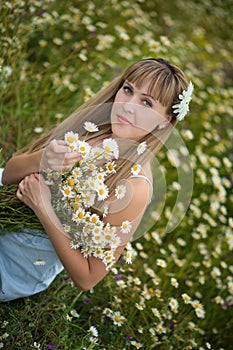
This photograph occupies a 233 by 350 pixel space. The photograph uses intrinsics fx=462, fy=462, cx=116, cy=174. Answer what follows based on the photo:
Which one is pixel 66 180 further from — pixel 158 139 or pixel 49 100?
pixel 49 100

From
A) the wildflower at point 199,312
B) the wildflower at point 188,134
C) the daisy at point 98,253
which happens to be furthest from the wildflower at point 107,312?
the wildflower at point 188,134

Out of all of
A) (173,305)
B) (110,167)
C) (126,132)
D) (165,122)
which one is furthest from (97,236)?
(173,305)

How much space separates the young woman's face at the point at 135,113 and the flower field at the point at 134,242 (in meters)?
0.39

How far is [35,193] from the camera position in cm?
128

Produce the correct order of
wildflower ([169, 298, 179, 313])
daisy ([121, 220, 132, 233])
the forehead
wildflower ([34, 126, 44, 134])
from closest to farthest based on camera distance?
daisy ([121, 220, 132, 233])
the forehead
wildflower ([169, 298, 179, 313])
wildflower ([34, 126, 44, 134])

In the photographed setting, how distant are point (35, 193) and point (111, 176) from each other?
0.22m

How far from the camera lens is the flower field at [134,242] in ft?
5.48

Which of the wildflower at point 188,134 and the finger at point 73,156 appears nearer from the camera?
the finger at point 73,156

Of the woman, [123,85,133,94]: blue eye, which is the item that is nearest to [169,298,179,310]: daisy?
the woman

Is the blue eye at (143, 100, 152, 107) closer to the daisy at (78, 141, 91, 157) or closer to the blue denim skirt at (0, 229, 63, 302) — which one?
the daisy at (78, 141, 91, 157)

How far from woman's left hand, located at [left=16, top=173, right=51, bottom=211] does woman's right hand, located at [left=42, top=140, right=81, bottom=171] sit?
67 mm

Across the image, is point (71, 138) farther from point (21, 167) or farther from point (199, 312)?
point (199, 312)

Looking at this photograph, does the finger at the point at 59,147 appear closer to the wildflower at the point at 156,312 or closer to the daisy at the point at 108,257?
the daisy at the point at 108,257

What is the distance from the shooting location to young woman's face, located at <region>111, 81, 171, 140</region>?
1342mm
